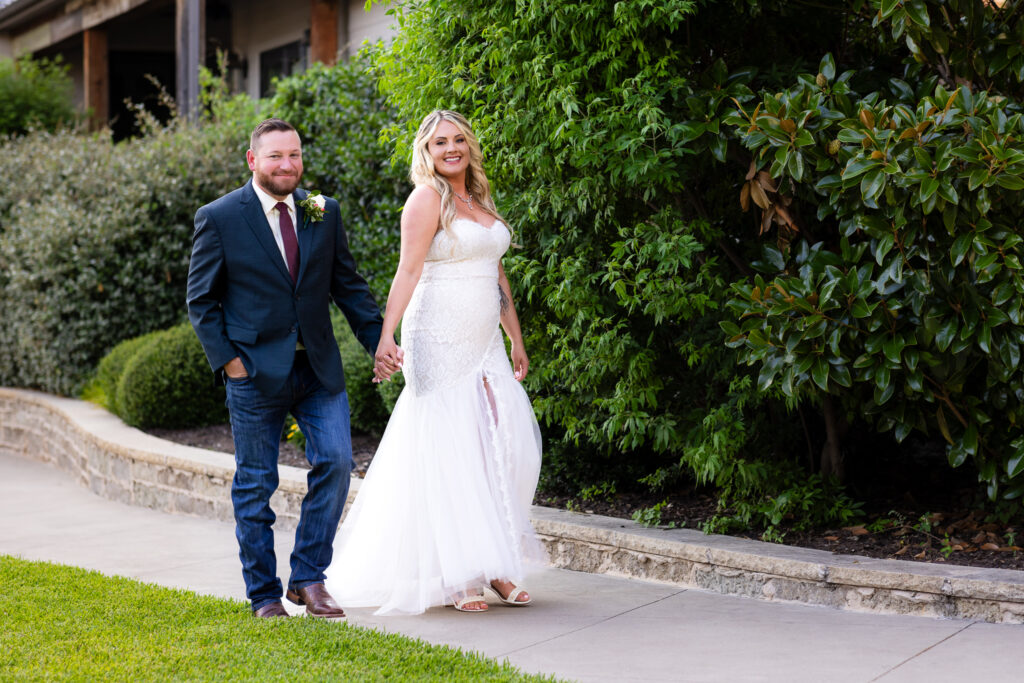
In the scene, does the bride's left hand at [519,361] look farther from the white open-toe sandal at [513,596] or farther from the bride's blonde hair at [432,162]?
the white open-toe sandal at [513,596]

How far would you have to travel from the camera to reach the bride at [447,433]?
4.96 meters

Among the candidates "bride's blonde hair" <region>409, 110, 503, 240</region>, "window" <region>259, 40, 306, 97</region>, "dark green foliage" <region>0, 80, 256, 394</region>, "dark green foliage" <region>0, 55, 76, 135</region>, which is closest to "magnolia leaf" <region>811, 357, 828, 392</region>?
"bride's blonde hair" <region>409, 110, 503, 240</region>

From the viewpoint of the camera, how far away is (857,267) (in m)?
5.06

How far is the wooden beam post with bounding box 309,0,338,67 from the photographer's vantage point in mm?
14352

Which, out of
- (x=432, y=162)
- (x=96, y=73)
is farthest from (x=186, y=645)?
(x=96, y=73)

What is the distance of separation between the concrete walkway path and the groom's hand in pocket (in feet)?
3.78

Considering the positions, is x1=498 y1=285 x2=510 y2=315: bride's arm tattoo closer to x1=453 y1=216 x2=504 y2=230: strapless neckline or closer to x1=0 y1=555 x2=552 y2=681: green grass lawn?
x1=453 y1=216 x2=504 y2=230: strapless neckline

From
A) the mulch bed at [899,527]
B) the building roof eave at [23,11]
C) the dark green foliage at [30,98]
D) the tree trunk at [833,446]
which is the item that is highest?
the building roof eave at [23,11]

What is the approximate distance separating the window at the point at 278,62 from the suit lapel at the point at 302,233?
11884 mm

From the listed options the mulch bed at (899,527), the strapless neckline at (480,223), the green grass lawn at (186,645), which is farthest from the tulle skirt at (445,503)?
the mulch bed at (899,527)

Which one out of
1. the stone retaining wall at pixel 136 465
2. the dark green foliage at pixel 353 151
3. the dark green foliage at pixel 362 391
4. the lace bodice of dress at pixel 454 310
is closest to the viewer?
the lace bodice of dress at pixel 454 310

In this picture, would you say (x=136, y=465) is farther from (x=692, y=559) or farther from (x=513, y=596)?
(x=692, y=559)

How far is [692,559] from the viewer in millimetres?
5383

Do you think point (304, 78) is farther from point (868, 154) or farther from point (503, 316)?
point (868, 154)
